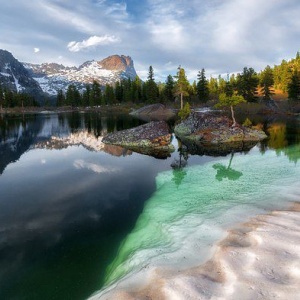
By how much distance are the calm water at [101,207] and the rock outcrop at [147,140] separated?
452 cm

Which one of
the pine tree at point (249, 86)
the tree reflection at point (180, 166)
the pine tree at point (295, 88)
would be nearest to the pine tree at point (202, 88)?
the pine tree at point (249, 86)

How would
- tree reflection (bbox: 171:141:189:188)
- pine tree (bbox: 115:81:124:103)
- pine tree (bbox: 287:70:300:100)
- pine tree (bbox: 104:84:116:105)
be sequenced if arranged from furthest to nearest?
pine tree (bbox: 115:81:124:103), pine tree (bbox: 104:84:116:105), pine tree (bbox: 287:70:300:100), tree reflection (bbox: 171:141:189:188)

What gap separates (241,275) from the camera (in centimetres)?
786

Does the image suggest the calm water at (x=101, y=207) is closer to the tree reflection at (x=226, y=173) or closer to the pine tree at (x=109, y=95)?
the tree reflection at (x=226, y=173)

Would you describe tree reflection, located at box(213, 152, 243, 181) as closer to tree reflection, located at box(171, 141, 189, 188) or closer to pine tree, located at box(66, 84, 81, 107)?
tree reflection, located at box(171, 141, 189, 188)

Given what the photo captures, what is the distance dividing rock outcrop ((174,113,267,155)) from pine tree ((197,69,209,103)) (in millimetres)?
77345

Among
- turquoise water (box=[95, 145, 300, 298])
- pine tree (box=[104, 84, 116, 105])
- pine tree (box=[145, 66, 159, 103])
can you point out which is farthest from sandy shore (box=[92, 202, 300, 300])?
pine tree (box=[104, 84, 116, 105])

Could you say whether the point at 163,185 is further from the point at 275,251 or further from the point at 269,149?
the point at 269,149

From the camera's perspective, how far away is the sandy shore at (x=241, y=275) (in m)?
7.15

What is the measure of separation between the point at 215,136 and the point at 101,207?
2788 centimetres

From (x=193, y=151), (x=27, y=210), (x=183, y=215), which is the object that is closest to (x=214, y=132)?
(x=193, y=151)

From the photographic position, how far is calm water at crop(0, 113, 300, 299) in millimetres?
9734

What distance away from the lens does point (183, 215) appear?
1387cm

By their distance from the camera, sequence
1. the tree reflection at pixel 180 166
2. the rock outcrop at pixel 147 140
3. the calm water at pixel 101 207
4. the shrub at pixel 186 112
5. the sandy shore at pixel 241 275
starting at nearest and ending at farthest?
the sandy shore at pixel 241 275
the calm water at pixel 101 207
the tree reflection at pixel 180 166
the rock outcrop at pixel 147 140
the shrub at pixel 186 112
